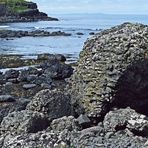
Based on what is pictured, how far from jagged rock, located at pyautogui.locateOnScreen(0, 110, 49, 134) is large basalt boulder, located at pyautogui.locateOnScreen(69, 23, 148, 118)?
1663 millimetres

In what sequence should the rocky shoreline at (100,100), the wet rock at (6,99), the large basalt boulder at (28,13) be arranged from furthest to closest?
the large basalt boulder at (28,13)
the wet rock at (6,99)
the rocky shoreline at (100,100)

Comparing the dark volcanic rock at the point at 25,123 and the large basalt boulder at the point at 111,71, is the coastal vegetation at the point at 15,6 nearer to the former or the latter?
the large basalt boulder at the point at 111,71

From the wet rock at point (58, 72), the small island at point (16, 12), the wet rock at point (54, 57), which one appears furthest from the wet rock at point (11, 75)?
the small island at point (16, 12)

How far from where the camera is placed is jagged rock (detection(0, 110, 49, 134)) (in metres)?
14.0

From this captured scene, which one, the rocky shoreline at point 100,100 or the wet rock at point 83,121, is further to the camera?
the wet rock at point 83,121

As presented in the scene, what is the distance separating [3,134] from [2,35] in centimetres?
8603

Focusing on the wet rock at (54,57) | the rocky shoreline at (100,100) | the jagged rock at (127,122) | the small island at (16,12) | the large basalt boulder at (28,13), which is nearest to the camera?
the jagged rock at (127,122)

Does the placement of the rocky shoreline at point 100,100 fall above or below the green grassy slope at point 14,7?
above

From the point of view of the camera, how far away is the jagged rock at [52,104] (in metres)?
16.1

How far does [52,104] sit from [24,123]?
2.27 metres

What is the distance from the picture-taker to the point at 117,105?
1539 cm

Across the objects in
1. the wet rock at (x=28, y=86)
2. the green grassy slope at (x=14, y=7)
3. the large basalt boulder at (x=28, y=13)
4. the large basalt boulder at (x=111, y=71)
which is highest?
the large basalt boulder at (x=111, y=71)

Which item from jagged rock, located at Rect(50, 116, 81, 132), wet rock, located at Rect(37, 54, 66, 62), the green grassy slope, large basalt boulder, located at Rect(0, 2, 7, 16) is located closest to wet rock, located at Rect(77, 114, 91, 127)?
jagged rock, located at Rect(50, 116, 81, 132)

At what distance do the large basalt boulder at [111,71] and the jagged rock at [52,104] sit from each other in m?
0.43
